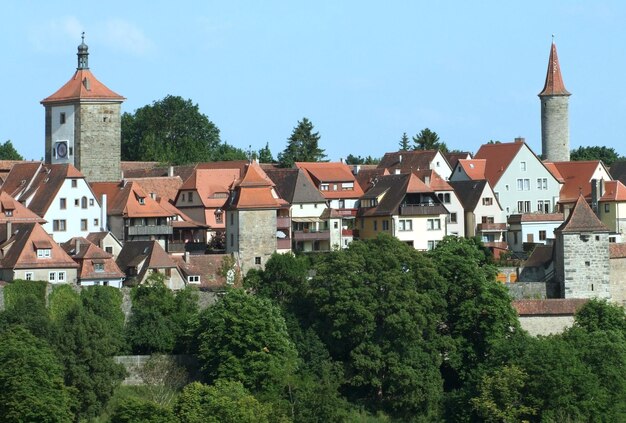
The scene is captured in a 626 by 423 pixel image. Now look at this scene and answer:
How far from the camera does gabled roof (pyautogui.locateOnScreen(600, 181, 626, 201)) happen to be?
100562 millimetres

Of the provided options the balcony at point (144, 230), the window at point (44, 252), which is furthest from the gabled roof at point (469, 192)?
the window at point (44, 252)

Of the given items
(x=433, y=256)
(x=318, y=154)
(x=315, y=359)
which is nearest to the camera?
(x=315, y=359)

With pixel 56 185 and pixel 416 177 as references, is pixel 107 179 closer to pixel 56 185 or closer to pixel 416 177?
pixel 56 185

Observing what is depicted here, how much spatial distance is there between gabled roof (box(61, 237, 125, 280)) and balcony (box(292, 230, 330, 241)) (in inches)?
443

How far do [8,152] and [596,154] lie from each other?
3388 centimetres

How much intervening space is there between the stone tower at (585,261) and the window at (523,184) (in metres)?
15.5

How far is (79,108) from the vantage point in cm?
9819

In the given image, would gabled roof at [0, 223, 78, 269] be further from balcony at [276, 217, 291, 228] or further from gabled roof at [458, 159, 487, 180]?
gabled roof at [458, 159, 487, 180]

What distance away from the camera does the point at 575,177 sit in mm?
106188

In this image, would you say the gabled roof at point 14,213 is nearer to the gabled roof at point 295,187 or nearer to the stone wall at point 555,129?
the gabled roof at point 295,187

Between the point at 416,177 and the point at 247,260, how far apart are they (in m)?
10.8

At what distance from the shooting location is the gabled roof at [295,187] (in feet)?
322

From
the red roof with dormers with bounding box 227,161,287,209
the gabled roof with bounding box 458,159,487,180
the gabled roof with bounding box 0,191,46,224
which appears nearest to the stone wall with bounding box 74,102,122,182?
the gabled roof with bounding box 0,191,46,224

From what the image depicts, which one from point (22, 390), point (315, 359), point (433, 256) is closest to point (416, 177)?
point (433, 256)
